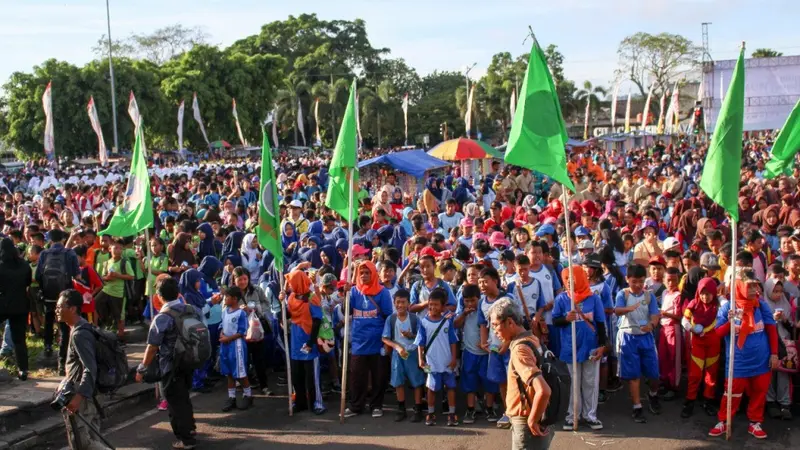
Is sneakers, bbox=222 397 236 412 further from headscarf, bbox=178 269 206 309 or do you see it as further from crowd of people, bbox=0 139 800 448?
headscarf, bbox=178 269 206 309

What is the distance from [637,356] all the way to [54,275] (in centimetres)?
634

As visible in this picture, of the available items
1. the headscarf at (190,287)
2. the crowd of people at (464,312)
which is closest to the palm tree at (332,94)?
the crowd of people at (464,312)

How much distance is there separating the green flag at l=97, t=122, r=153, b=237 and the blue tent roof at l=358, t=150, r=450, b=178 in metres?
10.5

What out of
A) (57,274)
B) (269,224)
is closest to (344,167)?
(269,224)

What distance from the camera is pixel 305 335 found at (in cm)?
789

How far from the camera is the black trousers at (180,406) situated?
269 inches

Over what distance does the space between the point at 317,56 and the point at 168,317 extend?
62579mm

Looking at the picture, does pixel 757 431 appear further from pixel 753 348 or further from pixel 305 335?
pixel 305 335

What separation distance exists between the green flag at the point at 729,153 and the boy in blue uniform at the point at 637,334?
1.07m

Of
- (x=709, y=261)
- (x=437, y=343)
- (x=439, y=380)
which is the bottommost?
(x=439, y=380)

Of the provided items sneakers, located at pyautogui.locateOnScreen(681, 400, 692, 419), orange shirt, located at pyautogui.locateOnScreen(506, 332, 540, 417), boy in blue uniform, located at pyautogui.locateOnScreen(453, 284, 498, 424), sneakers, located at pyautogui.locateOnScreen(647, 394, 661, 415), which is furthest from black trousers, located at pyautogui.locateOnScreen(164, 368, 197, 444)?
sneakers, located at pyautogui.locateOnScreen(681, 400, 692, 419)

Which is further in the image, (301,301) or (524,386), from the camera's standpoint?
(301,301)

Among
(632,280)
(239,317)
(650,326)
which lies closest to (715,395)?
(650,326)

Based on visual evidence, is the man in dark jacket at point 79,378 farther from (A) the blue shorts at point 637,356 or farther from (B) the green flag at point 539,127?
(A) the blue shorts at point 637,356
